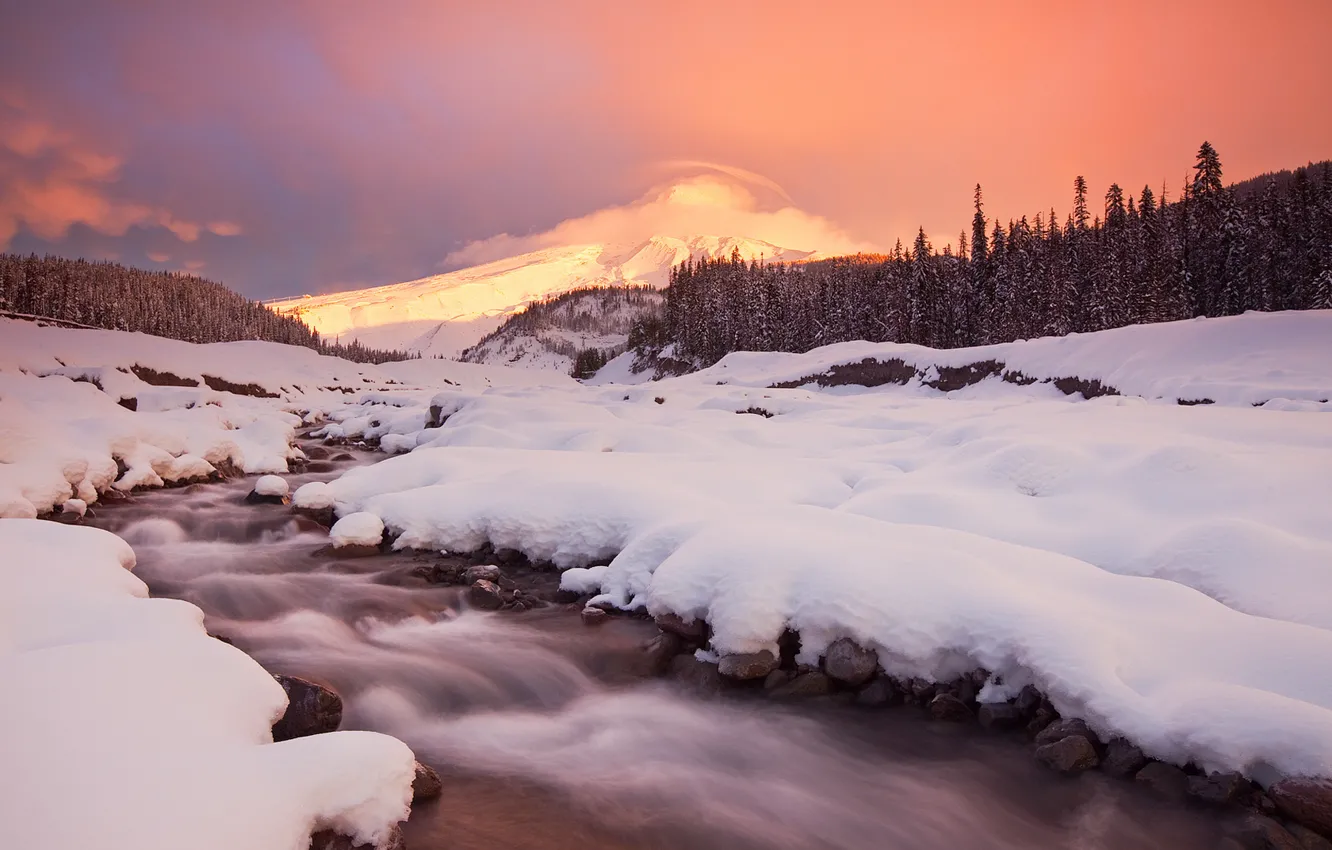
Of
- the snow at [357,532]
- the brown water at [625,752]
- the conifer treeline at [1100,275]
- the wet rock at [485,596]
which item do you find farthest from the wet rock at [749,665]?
the conifer treeline at [1100,275]

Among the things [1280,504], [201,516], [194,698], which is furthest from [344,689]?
[1280,504]

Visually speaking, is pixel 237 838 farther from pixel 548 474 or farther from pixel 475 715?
pixel 548 474

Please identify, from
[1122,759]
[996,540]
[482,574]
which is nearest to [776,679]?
[1122,759]

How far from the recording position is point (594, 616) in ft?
29.1

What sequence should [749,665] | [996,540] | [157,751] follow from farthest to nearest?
[996,540], [749,665], [157,751]

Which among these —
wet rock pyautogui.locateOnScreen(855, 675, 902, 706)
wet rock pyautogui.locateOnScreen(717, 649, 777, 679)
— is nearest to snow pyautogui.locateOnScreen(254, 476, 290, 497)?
wet rock pyautogui.locateOnScreen(717, 649, 777, 679)

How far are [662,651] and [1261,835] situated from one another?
5380mm

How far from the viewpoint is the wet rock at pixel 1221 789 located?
471cm

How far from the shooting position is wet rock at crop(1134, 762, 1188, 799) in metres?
4.96

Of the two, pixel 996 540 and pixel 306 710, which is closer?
pixel 306 710

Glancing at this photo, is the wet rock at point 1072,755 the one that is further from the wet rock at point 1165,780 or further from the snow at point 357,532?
the snow at point 357,532

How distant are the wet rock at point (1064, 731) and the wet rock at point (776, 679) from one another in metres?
2.39

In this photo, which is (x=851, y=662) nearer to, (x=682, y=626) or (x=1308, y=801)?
(x=682, y=626)

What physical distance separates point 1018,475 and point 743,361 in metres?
48.7
